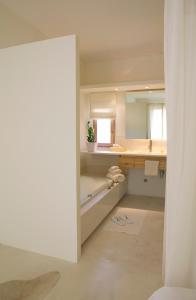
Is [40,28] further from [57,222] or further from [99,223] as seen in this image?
[99,223]

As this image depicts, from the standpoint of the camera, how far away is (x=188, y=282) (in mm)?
1461

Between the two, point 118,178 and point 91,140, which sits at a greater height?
point 91,140

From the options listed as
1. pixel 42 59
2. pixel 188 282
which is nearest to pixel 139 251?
pixel 188 282

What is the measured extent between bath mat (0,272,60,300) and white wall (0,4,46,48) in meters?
2.45

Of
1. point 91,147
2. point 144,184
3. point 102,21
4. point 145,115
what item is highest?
point 102,21

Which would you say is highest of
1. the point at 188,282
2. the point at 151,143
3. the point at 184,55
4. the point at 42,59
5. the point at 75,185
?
the point at 42,59

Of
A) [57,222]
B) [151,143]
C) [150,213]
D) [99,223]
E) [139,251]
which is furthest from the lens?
[151,143]

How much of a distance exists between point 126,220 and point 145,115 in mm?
2003

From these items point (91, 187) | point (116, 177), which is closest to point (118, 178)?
point (116, 177)

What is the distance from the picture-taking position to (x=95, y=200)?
295 cm

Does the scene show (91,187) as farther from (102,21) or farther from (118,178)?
(102,21)

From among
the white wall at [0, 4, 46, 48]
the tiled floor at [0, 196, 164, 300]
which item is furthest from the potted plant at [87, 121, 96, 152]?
the white wall at [0, 4, 46, 48]

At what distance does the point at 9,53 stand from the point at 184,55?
1.76 metres

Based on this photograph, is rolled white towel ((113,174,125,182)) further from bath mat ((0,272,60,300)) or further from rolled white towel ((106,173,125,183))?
bath mat ((0,272,60,300))
